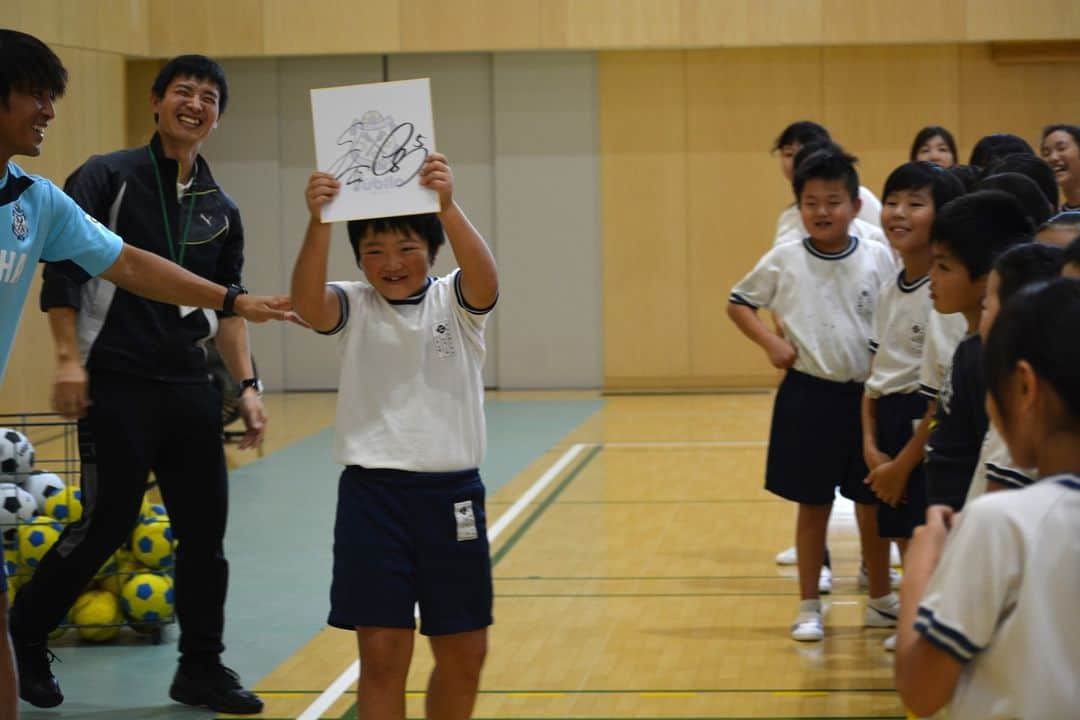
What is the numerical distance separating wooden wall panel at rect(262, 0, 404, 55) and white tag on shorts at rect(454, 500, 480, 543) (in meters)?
10.0

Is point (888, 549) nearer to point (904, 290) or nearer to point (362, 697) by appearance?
point (904, 290)

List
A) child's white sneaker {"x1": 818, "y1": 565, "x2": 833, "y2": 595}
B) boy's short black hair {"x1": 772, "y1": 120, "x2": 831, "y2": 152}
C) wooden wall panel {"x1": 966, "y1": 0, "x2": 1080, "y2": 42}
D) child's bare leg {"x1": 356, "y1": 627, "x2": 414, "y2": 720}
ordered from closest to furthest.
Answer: child's bare leg {"x1": 356, "y1": 627, "x2": 414, "y2": 720}
child's white sneaker {"x1": 818, "y1": 565, "x2": 833, "y2": 595}
boy's short black hair {"x1": 772, "y1": 120, "x2": 831, "y2": 152}
wooden wall panel {"x1": 966, "y1": 0, "x2": 1080, "y2": 42}

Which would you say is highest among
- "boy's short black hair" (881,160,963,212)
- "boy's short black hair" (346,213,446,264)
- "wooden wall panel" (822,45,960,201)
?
"wooden wall panel" (822,45,960,201)

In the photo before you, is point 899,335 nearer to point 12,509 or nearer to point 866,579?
point 866,579

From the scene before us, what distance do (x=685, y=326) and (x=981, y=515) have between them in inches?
459

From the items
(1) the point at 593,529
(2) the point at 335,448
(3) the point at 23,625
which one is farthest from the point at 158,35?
(2) the point at 335,448

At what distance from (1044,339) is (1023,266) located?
0.77m

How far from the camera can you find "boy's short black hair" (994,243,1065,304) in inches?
100

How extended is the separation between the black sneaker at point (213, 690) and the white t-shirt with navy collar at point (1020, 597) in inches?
118

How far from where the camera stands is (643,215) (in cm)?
1339

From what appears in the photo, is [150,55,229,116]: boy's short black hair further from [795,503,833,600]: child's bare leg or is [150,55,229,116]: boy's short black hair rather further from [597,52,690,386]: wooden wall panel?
[597,52,690,386]: wooden wall panel

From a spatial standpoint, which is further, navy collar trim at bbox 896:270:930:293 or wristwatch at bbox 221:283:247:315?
navy collar trim at bbox 896:270:930:293

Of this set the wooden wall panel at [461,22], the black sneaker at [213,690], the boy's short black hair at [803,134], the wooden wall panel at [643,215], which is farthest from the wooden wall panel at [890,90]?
the black sneaker at [213,690]

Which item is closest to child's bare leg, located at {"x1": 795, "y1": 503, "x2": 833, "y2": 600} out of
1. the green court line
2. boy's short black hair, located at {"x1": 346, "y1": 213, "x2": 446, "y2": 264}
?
the green court line
